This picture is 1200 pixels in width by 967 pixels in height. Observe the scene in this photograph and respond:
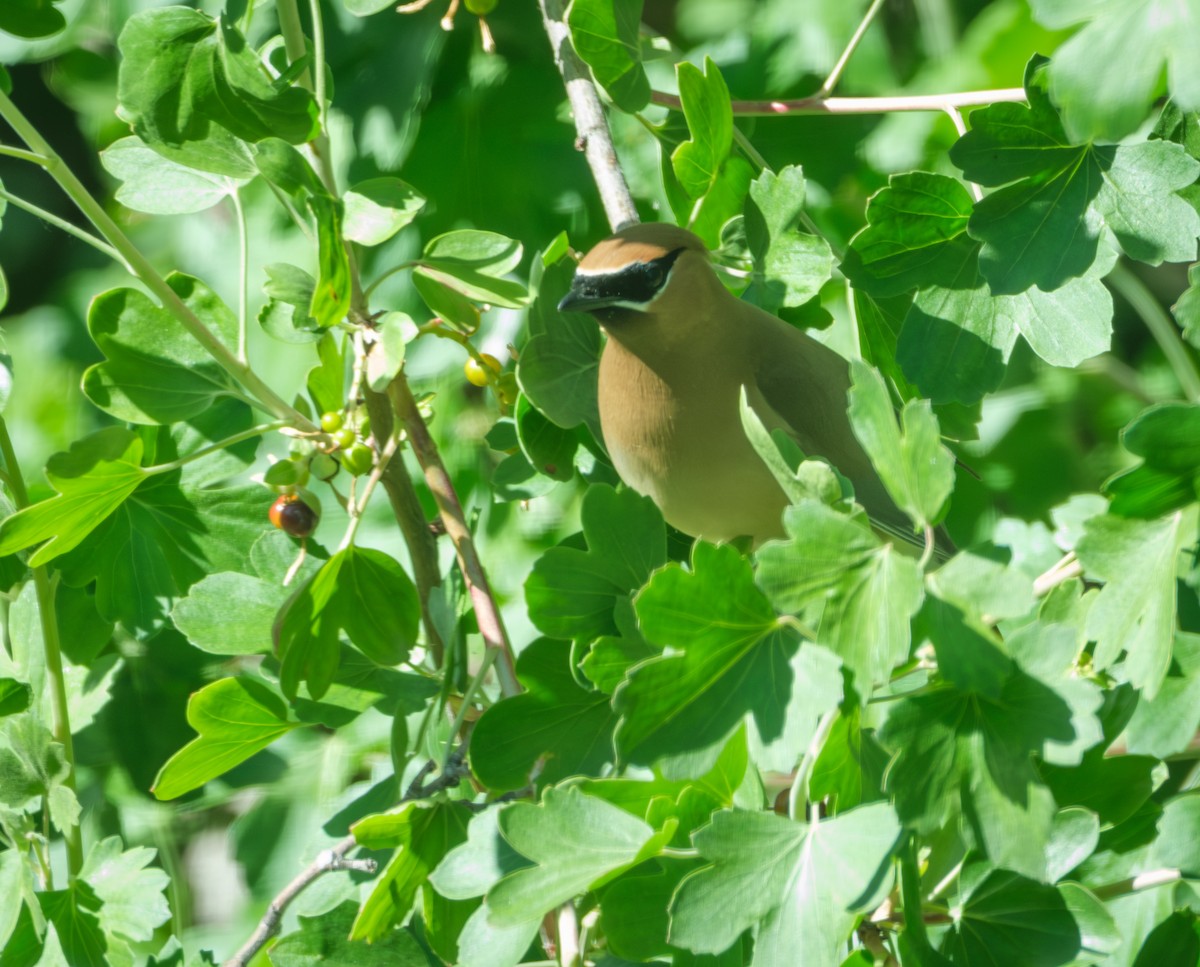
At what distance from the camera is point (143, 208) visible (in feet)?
4.54

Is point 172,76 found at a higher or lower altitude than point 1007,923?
higher

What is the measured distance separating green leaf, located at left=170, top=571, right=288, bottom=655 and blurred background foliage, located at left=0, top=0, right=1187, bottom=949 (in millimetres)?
202

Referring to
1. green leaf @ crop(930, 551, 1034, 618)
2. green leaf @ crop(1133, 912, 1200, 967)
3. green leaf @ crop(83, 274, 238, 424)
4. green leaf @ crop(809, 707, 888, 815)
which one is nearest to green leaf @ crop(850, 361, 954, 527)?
green leaf @ crop(930, 551, 1034, 618)

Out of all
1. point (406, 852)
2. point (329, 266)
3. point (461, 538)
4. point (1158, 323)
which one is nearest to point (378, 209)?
point (329, 266)

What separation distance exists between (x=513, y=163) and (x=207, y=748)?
87 centimetres

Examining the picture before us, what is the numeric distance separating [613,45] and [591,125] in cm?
16

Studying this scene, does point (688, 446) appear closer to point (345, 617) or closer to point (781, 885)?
point (345, 617)

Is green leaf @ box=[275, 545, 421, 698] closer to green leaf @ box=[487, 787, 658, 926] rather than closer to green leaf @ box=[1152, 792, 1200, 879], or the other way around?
green leaf @ box=[487, 787, 658, 926]

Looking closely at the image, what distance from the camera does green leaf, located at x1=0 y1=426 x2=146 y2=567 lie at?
1219mm

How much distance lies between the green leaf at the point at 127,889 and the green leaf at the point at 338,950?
15 centimetres

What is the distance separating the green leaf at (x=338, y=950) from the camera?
118 cm

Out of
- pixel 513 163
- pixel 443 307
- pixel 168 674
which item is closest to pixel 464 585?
pixel 443 307

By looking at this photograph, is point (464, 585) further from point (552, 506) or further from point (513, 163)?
point (513, 163)

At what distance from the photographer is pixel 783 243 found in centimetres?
130
